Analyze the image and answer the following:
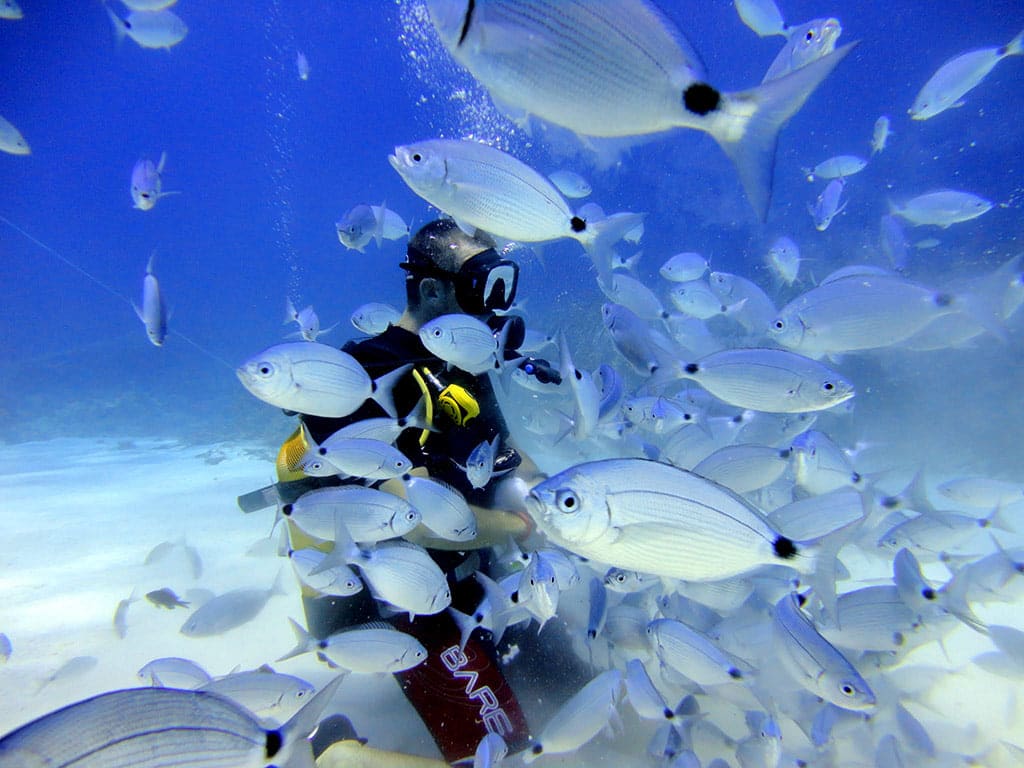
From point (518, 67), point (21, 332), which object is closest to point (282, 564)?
point (518, 67)

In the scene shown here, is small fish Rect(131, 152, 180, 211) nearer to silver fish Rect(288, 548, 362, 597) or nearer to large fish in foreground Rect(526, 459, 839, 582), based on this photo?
silver fish Rect(288, 548, 362, 597)

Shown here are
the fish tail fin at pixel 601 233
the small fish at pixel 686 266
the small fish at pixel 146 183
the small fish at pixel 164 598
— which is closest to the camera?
the fish tail fin at pixel 601 233

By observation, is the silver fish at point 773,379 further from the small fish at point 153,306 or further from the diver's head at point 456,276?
the small fish at point 153,306

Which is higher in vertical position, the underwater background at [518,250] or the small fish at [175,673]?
the underwater background at [518,250]

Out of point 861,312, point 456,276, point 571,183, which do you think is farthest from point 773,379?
point 571,183

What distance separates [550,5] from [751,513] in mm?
1424

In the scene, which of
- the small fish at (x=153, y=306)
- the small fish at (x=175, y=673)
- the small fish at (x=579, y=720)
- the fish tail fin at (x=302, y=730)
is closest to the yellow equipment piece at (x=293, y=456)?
the small fish at (x=175, y=673)

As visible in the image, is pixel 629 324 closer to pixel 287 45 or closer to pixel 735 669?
pixel 735 669

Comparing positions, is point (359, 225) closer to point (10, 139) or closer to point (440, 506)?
point (440, 506)

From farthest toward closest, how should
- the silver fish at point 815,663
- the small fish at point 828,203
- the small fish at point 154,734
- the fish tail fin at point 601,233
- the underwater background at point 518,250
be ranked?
the underwater background at point 518,250, the small fish at point 828,203, the silver fish at point 815,663, the fish tail fin at point 601,233, the small fish at point 154,734

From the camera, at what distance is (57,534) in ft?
19.7

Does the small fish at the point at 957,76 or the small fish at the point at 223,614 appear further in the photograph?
the small fish at the point at 957,76

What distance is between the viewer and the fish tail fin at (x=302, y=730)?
1297 millimetres

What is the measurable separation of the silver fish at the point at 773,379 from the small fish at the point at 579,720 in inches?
59.9
